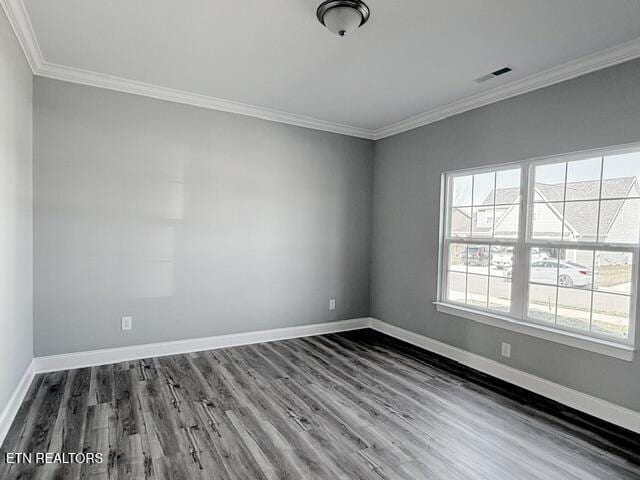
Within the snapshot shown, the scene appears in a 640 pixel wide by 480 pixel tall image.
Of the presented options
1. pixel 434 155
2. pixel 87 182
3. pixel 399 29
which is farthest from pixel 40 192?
pixel 434 155

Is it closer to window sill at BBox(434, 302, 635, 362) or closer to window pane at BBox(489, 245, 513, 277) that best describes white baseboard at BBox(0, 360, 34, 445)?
window sill at BBox(434, 302, 635, 362)

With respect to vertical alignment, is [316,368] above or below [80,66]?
below

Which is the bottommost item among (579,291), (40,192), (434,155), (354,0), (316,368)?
(316,368)

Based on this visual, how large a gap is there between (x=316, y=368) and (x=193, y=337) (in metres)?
1.38

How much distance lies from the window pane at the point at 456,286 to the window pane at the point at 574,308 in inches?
38.1

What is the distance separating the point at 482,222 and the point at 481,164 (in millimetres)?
580

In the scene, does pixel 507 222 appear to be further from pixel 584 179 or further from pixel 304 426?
pixel 304 426

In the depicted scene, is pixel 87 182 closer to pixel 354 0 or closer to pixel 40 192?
pixel 40 192

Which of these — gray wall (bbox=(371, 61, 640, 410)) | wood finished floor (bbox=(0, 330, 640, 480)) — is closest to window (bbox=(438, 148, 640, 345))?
gray wall (bbox=(371, 61, 640, 410))

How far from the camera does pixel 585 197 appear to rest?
9.52ft

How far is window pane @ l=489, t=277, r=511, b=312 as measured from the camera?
11.3 ft

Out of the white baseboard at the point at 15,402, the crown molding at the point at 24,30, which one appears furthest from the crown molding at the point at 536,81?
the white baseboard at the point at 15,402

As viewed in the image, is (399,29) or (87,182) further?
(87,182)

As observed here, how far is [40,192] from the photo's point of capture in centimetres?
323
